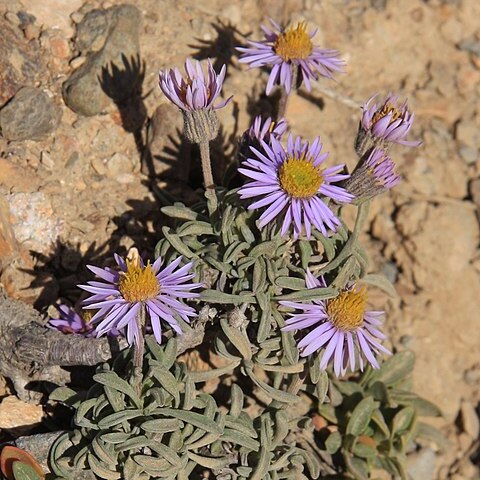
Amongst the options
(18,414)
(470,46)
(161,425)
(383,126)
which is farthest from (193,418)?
(470,46)

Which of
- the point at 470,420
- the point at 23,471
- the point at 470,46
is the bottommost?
the point at 23,471

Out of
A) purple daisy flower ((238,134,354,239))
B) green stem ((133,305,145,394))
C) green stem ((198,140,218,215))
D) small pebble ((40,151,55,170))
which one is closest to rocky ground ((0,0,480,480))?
small pebble ((40,151,55,170))

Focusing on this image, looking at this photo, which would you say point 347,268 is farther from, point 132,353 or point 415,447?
point 415,447

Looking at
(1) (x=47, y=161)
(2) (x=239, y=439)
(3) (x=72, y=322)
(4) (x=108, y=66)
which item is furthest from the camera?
(4) (x=108, y=66)

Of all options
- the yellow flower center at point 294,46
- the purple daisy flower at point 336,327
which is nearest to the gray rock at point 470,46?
the yellow flower center at point 294,46

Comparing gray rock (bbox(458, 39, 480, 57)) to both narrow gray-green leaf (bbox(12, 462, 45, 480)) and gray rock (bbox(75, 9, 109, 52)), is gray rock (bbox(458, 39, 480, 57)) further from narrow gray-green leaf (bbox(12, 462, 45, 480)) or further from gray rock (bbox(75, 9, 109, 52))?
narrow gray-green leaf (bbox(12, 462, 45, 480))

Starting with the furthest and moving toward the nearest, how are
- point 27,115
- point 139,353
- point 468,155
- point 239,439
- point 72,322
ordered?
point 468,155, point 27,115, point 72,322, point 239,439, point 139,353

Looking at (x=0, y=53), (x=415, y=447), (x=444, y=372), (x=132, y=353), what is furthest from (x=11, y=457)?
(x=444, y=372)

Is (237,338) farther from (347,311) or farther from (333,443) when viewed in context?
(333,443)

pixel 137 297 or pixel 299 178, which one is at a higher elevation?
pixel 299 178
